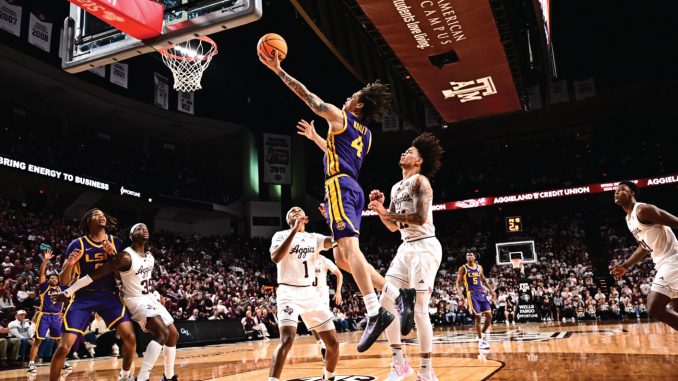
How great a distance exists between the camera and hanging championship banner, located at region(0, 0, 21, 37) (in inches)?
683

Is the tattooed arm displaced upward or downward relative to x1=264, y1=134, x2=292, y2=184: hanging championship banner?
downward

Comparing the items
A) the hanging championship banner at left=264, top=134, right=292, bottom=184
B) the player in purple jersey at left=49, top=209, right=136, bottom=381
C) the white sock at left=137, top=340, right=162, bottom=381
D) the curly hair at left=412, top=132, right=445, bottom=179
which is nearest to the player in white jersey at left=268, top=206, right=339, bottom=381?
the curly hair at left=412, top=132, right=445, bottom=179

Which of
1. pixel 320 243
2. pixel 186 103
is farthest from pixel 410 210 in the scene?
pixel 186 103

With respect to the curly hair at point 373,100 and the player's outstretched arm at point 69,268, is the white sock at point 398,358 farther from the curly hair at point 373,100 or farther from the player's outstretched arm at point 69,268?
the player's outstretched arm at point 69,268

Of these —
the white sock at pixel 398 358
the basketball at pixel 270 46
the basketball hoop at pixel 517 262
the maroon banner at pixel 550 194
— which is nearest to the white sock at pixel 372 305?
the white sock at pixel 398 358

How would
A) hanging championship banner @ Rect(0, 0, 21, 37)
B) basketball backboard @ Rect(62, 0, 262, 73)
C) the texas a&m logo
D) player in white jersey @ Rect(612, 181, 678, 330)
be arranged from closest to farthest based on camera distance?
player in white jersey @ Rect(612, 181, 678, 330)
basketball backboard @ Rect(62, 0, 262, 73)
the texas a&m logo
hanging championship banner @ Rect(0, 0, 21, 37)

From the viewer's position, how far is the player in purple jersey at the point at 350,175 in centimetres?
438

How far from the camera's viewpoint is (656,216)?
512cm

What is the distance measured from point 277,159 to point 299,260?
25783 millimetres

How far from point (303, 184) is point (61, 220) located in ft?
48.0

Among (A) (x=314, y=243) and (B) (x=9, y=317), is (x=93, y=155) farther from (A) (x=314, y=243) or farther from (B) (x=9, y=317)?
(A) (x=314, y=243)

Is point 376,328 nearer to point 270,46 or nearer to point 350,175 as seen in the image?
point 350,175

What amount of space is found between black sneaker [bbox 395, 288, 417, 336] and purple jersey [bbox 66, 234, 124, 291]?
3.33 m

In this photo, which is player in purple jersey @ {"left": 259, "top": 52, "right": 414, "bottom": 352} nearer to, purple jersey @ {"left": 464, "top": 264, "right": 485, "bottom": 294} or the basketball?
the basketball
